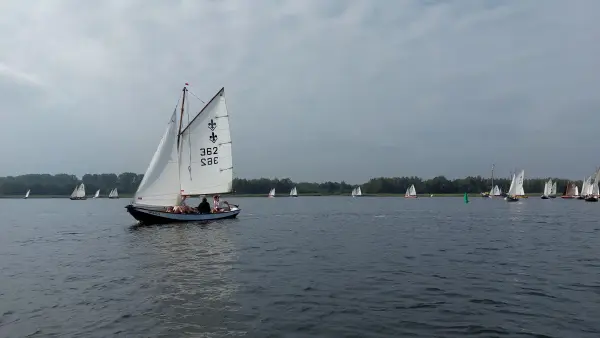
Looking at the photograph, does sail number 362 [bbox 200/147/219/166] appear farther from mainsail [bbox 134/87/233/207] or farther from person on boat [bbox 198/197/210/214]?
person on boat [bbox 198/197/210/214]

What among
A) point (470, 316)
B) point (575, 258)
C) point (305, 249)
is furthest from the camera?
point (305, 249)

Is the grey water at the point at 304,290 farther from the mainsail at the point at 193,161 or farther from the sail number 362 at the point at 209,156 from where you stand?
the sail number 362 at the point at 209,156

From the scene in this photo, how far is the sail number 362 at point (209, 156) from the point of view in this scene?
57.0m

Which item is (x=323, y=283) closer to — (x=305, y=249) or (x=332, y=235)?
(x=305, y=249)

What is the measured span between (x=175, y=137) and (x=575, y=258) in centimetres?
4139

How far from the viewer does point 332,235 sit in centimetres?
4247

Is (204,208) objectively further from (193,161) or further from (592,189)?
(592,189)

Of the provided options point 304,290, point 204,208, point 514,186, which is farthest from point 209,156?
point 514,186

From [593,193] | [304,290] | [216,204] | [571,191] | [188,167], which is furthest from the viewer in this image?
[571,191]

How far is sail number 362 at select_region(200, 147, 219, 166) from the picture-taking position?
56969 millimetres

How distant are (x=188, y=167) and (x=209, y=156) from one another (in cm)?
286

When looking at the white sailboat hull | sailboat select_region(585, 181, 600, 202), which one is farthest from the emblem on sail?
sailboat select_region(585, 181, 600, 202)

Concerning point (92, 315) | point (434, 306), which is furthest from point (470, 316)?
point (92, 315)

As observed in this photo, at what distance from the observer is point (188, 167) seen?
2219 inches
